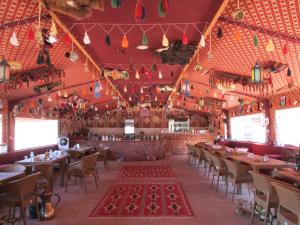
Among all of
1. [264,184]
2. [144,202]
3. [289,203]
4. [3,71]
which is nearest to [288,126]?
[144,202]

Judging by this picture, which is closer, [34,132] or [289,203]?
[289,203]

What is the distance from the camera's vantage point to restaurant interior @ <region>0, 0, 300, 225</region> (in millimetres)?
4504

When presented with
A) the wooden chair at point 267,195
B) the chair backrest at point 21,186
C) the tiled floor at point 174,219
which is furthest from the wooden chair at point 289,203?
the chair backrest at point 21,186

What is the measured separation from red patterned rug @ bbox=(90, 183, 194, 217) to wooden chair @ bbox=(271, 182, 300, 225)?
1.86 meters

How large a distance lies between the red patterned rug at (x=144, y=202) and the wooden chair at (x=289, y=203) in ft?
6.10

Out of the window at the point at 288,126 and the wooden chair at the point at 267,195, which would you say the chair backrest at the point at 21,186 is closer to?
the wooden chair at the point at 267,195

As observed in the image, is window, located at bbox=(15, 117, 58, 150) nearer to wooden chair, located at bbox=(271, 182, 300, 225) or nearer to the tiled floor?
the tiled floor

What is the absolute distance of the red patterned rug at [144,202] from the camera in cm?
515

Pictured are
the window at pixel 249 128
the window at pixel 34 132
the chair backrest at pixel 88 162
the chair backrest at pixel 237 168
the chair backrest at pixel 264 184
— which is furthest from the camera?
the window at pixel 249 128

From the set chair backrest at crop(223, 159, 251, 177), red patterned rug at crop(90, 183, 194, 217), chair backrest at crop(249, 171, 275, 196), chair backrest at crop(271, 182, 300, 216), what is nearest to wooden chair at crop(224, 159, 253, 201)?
chair backrest at crop(223, 159, 251, 177)

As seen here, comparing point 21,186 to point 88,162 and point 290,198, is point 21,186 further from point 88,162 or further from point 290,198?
point 290,198

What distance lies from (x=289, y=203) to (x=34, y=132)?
10.9 m

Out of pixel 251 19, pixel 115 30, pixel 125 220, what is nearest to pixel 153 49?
pixel 115 30

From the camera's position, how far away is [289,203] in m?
3.26
